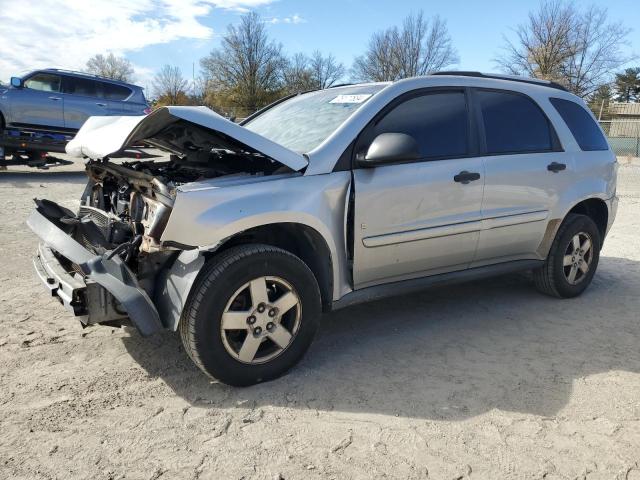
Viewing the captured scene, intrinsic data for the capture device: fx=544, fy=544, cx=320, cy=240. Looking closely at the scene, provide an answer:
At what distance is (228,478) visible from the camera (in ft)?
7.61

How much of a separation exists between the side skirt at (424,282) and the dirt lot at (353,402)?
38cm

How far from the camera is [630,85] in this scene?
58.5 metres

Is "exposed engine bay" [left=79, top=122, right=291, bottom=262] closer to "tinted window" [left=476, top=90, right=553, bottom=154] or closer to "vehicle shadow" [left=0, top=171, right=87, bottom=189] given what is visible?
"tinted window" [left=476, top=90, right=553, bottom=154]

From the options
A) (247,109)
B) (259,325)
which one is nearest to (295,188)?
(259,325)

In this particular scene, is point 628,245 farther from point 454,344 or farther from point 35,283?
point 35,283

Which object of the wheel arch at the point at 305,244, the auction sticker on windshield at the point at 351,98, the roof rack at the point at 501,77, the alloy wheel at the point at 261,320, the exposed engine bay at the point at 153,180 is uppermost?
the roof rack at the point at 501,77

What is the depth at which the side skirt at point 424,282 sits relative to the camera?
3.48 metres

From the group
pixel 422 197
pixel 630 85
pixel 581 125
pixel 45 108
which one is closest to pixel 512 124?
pixel 581 125

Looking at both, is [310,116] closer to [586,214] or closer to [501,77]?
[501,77]

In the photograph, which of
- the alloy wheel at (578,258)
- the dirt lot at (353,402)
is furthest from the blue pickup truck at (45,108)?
the alloy wheel at (578,258)

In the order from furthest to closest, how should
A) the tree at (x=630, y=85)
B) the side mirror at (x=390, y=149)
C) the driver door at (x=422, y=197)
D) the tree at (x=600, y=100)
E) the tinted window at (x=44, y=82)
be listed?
the tree at (x=630, y=85) → the tree at (x=600, y=100) → the tinted window at (x=44, y=82) → the driver door at (x=422, y=197) → the side mirror at (x=390, y=149)

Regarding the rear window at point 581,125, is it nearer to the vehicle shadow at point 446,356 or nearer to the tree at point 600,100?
the vehicle shadow at point 446,356

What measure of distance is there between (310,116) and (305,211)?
108 cm

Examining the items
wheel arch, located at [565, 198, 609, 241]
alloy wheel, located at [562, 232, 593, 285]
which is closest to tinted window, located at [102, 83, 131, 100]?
wheel arch, located at [565, 198, 609, 241]
